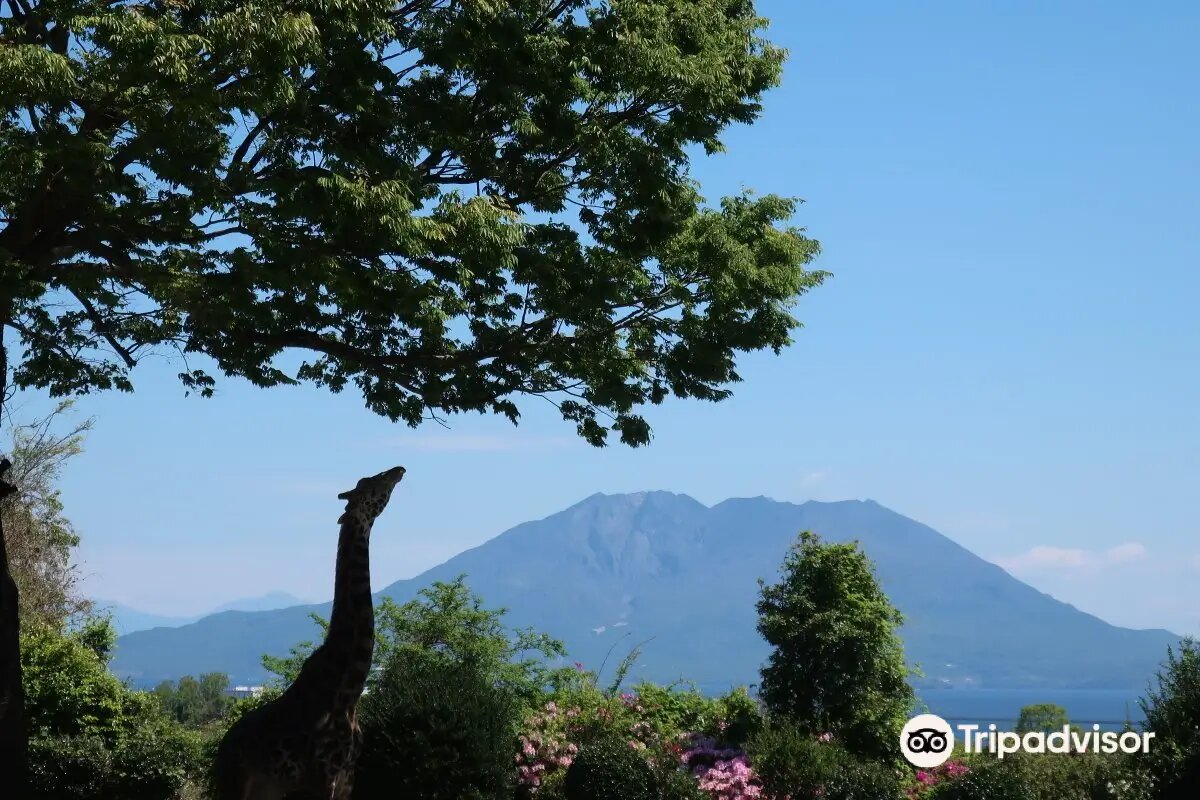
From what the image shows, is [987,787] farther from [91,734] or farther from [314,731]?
[91,734]

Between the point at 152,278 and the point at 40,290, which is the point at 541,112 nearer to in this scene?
the point at 152,278

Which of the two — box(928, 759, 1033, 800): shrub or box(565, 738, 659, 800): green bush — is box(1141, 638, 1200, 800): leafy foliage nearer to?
box(928, 759, 1033, 800): shrub

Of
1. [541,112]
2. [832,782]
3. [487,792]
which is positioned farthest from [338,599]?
[832,782]

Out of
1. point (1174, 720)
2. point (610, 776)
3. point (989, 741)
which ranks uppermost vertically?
point (1174, 720)

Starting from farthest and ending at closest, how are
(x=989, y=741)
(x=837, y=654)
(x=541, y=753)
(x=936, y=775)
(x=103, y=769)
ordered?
(x=837, y=654) < (x=989, y=741) < (x=936, y=775) < (x=541, y=753) < (x=103, y=769)

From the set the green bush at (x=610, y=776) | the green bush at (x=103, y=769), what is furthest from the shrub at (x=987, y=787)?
the green bush at (x=103, y=769)

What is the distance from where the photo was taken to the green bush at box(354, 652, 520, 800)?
1543 centimetres

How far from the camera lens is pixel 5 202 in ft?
52.4

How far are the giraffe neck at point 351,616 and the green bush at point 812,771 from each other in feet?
21.3

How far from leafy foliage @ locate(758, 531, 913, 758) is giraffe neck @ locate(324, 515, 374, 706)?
8.10 metres

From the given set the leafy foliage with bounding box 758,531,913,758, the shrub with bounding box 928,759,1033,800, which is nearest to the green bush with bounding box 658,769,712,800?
the leafy foliage with bounding box 758,531,913,758

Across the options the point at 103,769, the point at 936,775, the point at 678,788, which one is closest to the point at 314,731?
the point at 678,788

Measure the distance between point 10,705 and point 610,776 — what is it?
7515 mm

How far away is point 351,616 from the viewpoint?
14250mm
